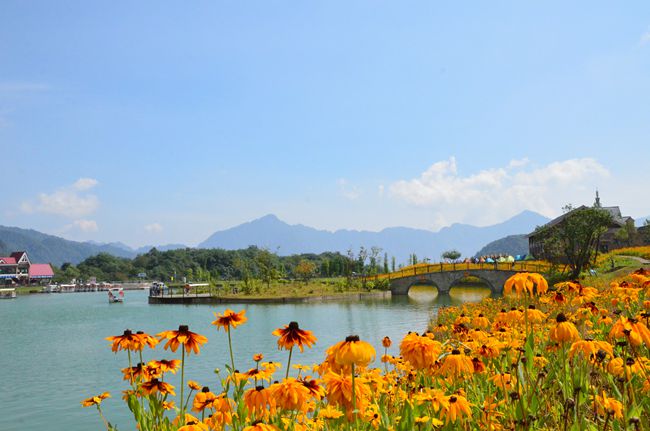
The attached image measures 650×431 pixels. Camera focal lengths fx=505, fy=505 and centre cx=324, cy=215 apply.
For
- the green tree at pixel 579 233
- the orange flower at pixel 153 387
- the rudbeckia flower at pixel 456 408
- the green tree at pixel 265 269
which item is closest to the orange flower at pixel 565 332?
the rudbeckia flower at pixel 456 408

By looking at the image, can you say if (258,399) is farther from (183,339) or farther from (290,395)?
(183,339)

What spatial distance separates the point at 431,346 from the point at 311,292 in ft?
135

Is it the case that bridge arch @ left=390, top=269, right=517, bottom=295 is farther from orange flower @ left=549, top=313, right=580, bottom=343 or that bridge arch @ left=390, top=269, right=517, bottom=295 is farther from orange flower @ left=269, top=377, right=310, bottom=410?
orange flower @ left=269, top=377, right=310, bottom=410

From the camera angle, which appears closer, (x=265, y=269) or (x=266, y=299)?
(x=266, y=299)

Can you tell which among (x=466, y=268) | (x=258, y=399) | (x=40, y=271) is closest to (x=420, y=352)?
(x=258, y=399)

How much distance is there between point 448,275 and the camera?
45.2 m

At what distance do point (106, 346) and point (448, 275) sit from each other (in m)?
30.8

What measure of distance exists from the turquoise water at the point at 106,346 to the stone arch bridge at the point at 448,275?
4.83 m

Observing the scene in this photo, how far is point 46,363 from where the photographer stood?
734 inches

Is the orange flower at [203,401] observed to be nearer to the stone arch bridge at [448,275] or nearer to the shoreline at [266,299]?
the shoreline at [266,299]

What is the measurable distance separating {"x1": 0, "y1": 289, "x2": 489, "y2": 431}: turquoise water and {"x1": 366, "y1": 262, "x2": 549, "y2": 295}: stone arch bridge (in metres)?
4.83

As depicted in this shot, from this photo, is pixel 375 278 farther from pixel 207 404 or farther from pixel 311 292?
pixel 207 404

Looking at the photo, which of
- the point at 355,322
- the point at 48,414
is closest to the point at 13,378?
the point at 48,414

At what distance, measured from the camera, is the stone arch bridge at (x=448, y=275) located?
141 feet
